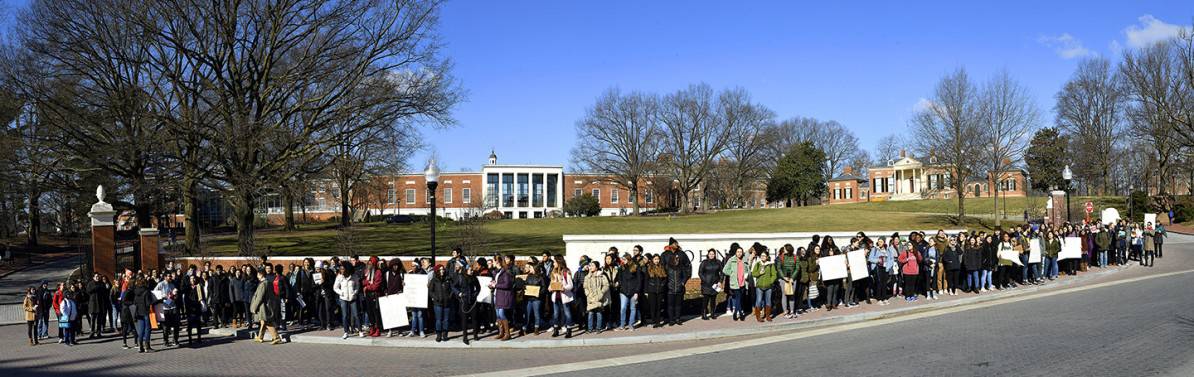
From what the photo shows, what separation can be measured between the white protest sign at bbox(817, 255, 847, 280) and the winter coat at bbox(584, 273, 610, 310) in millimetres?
4913

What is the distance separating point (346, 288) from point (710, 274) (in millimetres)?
7352

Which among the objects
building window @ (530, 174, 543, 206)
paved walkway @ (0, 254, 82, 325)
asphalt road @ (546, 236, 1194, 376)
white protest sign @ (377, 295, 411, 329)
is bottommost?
paved walkway @ (0, 254, 82, 325)

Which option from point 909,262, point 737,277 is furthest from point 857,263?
Answer: point 737,277

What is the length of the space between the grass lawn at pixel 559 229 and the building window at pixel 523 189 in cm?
3610

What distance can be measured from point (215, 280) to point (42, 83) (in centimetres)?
2085

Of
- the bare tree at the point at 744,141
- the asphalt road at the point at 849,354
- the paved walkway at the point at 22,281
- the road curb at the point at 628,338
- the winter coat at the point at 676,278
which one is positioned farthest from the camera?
the bare tree at the point at 744,141

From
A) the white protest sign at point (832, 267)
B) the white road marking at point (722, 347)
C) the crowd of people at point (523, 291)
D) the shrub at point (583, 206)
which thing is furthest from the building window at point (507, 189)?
the white protest sign at point (832, 267)

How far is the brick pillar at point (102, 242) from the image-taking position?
25.7 m

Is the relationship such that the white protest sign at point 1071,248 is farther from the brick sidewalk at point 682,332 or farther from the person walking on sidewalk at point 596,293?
the person walking on sidewalk at point 596,293

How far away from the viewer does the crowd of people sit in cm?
1495

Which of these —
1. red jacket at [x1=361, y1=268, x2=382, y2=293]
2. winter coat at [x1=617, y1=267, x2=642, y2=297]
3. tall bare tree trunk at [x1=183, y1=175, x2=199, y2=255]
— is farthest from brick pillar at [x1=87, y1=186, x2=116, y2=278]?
winter coat at [x1=617, y1=267, x2=642, y2=297]

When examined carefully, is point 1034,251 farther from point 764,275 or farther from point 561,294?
point 561,294

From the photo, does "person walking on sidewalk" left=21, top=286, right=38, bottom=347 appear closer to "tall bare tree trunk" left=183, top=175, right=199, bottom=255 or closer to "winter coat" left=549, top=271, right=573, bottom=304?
"winter coat" left=549, top=271, right=573, bottom=304

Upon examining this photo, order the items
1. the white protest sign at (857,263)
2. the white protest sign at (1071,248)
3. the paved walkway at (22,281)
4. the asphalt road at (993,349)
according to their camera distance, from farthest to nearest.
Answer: the paved walkway at (22,281) < the white protest sign at (1071,248) < the white protest sign at (857,263) < the asphalt road at (993,349)
